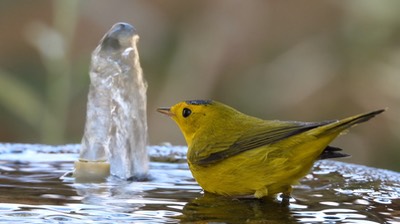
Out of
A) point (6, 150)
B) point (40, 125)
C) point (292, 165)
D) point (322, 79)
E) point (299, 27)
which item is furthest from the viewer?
point (299, 27)

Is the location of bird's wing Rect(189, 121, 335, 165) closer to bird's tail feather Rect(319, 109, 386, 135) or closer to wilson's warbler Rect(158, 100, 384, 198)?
wilson's warbler Rect(158, 100, 384, 198)

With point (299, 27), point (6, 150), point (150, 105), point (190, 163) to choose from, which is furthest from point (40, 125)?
point (299, 27)

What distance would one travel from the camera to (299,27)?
37.6 ft

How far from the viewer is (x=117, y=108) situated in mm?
5012

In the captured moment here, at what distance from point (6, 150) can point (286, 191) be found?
204 cm

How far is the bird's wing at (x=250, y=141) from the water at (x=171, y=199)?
0.59ft

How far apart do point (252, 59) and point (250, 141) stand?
6.75 meters

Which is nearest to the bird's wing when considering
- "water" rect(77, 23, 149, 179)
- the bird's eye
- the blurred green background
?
the bird's eye

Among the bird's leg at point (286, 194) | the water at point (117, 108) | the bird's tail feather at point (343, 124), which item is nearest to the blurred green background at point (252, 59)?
the water at point (117, 108)

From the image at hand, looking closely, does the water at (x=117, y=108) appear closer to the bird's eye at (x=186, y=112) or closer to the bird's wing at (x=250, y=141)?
the bird's eye at (x=186, y=112)

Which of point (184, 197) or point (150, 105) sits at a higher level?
point (150, 105)

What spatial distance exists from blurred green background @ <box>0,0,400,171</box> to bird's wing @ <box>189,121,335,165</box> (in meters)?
3.46

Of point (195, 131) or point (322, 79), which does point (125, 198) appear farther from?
point (322, 79)

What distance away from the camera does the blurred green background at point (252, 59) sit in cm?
945
